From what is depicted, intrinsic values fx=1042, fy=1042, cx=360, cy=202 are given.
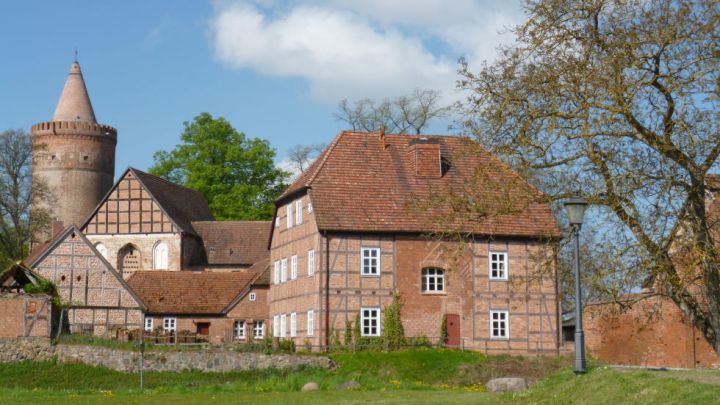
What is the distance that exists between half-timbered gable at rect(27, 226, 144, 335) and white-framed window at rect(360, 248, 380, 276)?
1507cm

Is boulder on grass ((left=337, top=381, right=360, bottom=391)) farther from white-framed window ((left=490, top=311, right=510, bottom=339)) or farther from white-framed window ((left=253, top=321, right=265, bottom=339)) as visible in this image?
white-framed window ((left=253, top=321, right=265, bottom=339))

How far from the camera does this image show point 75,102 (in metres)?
76.1

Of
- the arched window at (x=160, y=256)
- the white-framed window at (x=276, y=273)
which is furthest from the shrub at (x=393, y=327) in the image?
the arched window at (x=160, y=256)

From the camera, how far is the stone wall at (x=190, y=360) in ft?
118

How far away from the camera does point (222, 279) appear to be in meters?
52.5

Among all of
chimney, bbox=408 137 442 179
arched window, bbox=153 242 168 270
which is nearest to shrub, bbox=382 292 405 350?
chimney, bbox=408 137 442 179

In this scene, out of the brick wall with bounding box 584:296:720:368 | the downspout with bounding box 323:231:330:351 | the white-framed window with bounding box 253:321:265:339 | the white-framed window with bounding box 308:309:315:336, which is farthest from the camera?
the white-framed window with bounding box 253:321:265:339

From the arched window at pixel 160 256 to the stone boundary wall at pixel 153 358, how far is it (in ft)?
62.9

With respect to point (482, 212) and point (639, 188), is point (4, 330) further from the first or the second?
point (639, 188)

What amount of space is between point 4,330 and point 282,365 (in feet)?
42.8

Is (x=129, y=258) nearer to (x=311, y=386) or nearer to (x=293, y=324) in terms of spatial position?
(x=293, y=324)

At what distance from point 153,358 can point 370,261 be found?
870cm

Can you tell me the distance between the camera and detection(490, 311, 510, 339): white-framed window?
39312 mm

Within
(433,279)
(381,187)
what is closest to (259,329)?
(381,187)
